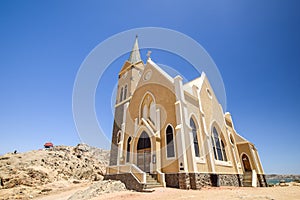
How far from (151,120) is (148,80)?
4.95 m

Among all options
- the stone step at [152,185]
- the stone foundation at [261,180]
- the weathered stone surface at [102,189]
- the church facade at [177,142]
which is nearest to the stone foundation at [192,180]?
the church facade at [177,142]

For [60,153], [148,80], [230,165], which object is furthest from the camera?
[60,153]

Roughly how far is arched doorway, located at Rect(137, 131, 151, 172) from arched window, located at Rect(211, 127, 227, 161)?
717cm

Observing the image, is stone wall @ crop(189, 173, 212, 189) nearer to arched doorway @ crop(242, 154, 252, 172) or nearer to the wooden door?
the wooden door

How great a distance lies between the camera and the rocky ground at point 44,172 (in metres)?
19.9

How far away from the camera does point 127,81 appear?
26.3m

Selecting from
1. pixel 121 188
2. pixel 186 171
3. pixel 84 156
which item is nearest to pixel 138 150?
pixel 121 188

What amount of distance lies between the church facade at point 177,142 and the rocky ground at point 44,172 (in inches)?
264

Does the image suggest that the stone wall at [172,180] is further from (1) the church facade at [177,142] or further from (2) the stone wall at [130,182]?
(2) the stone wall at [130,182]

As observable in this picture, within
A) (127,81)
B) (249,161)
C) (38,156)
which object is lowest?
(249,161)

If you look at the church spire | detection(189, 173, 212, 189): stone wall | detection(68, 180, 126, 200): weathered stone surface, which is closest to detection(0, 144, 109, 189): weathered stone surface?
detection(68, 180, 126, 200): weathered stone surface

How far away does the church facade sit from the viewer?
12242mm

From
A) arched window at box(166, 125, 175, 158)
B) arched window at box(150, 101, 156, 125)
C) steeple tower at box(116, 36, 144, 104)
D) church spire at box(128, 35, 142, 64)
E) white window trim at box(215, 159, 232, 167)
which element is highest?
church spire at box(128, 35, 142, 64)

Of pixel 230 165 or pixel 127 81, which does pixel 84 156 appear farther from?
pixel 230 165
